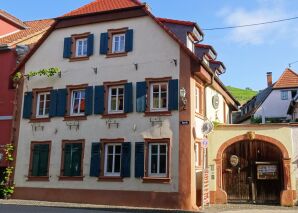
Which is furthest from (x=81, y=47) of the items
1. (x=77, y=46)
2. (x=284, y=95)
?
(x=284, y=95)

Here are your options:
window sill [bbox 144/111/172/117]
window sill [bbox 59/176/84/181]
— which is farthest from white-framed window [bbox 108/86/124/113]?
window sill [bbox 59/176/84/181]

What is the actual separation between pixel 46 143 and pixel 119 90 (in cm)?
450

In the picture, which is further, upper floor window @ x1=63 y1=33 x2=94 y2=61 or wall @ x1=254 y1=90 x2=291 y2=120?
wall @ x1=254 y1=90 x2=291 y2=120

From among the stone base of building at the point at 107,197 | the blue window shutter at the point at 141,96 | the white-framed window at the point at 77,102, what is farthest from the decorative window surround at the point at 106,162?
the white-framed window at the point at 77,102

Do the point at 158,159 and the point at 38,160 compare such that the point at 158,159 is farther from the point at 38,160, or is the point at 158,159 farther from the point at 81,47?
the point at 81,47

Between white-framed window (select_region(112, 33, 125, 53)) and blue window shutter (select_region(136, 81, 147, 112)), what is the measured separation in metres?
2.34

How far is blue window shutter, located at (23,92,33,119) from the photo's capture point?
20.9 metres

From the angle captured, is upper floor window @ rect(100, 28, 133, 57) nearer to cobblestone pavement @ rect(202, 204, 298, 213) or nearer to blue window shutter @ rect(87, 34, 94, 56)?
blue window shutter @ rect(87, 34, 94, 56)

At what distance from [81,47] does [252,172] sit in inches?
408

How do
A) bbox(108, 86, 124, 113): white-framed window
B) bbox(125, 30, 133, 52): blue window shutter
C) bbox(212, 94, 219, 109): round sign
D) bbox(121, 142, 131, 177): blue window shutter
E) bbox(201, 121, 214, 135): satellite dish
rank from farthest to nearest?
1. bbox(212, 94, 219, 109): round sign
2. bbox(125, 30, 133, 52): blue window shutter
3. bbox(108, 86, 124, 113): white-framed window
4. bbox(121, 142, 131, 177): blue window shutter
5. bbox(201, 121, 214, 135): satellite dish

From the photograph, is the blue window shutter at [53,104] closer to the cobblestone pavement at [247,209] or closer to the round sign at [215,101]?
the round sign at [215,101]

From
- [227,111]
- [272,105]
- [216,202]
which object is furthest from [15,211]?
[272,105]

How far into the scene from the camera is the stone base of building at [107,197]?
1722cm

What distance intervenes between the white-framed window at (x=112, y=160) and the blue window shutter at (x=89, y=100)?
1927 millimetres
